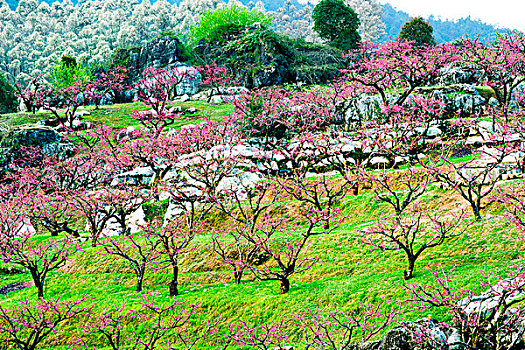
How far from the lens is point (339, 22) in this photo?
68.8 m

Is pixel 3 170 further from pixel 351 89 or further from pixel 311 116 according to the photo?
pixel 351 89

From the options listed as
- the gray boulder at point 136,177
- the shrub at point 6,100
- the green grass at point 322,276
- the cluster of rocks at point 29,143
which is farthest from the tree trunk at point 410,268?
the shrub at point 6,100

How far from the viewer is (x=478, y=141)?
30.9 m

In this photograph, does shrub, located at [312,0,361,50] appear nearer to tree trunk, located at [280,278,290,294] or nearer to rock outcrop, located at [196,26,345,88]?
rock outcrop, located at [196,26,345,88]

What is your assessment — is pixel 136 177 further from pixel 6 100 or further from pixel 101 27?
pixel 101 27

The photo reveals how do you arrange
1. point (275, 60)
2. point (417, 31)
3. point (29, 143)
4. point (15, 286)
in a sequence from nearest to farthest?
point (15, 286), point (29, 143), point (417, 31), point (275, 60)

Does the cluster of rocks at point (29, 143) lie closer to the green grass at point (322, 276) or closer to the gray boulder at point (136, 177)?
the gray boulder at point (136, 177)

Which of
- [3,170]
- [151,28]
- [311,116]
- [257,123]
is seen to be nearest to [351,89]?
[311,116]

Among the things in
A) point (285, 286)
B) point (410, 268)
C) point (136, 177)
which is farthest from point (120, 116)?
point (410, 268)

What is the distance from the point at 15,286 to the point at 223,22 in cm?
6734

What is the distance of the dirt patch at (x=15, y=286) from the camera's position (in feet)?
72.8

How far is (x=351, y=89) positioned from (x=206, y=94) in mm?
32412

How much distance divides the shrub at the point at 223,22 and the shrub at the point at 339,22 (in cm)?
1219

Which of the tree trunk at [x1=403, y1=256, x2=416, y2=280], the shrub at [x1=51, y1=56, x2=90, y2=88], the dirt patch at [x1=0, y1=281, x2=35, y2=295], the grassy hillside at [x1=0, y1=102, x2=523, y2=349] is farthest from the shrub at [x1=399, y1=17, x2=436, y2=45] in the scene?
the dirt patch at [x1=0, y1=281, x2=35, y2=295]
